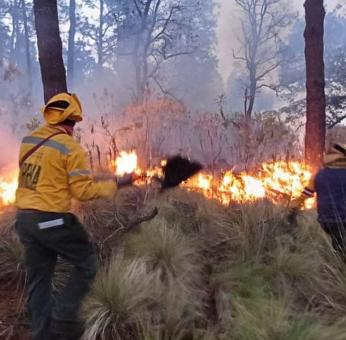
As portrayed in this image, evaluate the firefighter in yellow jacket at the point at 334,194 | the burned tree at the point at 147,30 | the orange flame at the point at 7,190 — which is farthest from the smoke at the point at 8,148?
the firefighter in yellow jacket at the point at 334,194

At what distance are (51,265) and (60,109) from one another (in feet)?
3.51

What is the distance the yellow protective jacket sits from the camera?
323cm

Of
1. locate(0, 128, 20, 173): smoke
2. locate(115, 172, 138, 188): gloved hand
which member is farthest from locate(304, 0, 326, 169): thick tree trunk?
locate(0, 128, 20, 173): smoke

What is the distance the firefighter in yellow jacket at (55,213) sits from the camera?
10.6ft

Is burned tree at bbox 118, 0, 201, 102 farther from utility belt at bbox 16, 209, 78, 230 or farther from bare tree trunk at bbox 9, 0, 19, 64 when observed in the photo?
utility belt at bbox 16, 209, 78, 230

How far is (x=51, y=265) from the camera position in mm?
3439

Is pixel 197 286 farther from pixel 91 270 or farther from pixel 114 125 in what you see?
pixel 114 125

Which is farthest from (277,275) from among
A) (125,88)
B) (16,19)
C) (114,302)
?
(16,19)

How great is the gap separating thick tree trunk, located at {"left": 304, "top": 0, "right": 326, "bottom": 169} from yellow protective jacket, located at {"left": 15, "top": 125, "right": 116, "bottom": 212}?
5967 millimetres

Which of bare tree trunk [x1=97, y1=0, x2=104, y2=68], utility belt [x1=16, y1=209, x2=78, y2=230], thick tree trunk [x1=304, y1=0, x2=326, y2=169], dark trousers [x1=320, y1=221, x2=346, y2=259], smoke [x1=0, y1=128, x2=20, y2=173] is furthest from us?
bare tree trunk [x1=97, y1=0, x2=104, y2=68]

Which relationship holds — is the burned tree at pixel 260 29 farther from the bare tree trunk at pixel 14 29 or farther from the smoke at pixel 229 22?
the bare tree trunk at pixel 14 29

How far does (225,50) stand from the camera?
123ft

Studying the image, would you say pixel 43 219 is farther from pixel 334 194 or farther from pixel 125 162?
pixel 125 162

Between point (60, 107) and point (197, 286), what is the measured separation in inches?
77.6
